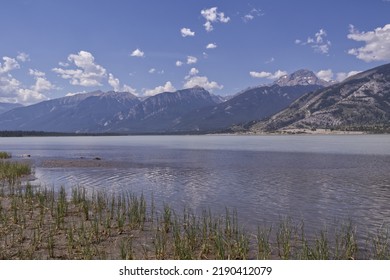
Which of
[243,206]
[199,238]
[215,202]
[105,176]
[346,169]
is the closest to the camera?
[199,238]

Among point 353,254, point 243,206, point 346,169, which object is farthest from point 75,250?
point 346,169

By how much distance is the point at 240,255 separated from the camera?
19766 mm

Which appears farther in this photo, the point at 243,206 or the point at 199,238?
the point at 243,206

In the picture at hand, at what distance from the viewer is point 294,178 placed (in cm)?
5806

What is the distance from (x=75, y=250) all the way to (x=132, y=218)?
25.2ft

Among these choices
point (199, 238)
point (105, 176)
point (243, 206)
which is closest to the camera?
point (199, 238)

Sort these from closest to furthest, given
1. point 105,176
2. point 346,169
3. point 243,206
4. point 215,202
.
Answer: point 243,206 → point 215,202 → point 105,176 → point 346,169
